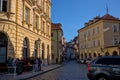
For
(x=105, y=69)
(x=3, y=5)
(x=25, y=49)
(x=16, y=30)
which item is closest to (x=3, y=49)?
(x=16, y=30)

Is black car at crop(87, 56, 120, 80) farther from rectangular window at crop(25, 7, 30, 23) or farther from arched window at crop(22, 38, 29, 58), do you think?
rectangular window at crop(25, 7, 30, 23)

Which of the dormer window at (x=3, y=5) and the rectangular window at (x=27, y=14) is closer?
the dormer window at (x=3, y=5)

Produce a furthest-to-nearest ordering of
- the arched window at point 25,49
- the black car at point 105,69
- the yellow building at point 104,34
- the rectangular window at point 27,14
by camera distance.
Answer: the yellow building at point 104,34 → the rectangular window at point 27,14 → the arched window at point 25,49 → the black car at point 105,69

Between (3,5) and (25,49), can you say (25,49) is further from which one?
(3,5)

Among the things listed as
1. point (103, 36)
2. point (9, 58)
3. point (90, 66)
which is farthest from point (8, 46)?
point (103, 36)

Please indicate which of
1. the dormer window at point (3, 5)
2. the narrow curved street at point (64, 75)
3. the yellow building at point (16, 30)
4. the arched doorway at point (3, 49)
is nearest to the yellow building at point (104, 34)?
the narrow curved street at point (64, 75)

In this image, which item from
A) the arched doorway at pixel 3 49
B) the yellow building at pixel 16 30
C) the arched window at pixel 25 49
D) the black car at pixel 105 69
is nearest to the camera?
the black car at pixel 105 69

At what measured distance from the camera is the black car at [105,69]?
14.3 metres

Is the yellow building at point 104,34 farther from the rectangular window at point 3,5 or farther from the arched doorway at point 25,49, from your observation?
the rectangular window at point 3,5

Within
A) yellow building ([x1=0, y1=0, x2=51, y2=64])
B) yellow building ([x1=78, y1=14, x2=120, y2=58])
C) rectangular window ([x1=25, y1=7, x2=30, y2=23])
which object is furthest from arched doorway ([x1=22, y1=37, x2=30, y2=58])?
yellow building ([x1=78, y1=14, x2=120, y2=58])

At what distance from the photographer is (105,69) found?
1451 cm

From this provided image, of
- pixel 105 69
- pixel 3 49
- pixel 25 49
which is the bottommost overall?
pixel 105 69

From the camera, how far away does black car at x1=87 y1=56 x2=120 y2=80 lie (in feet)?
46.9

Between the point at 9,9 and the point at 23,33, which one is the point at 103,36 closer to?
the point at 23,33
